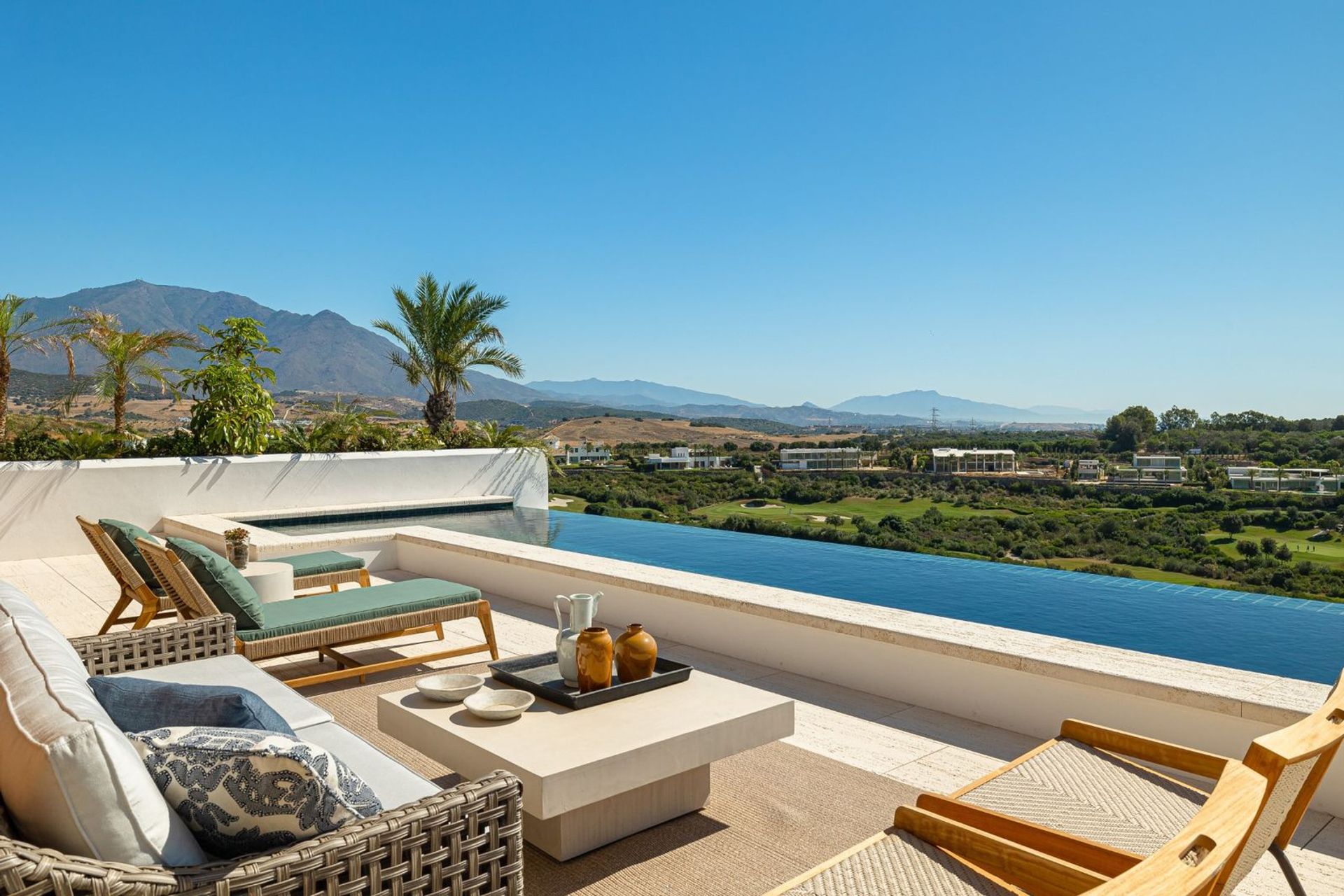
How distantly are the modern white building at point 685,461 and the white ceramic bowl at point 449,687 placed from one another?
10.6m

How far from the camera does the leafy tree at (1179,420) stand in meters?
10.9

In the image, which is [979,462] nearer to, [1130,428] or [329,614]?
[1130,428]

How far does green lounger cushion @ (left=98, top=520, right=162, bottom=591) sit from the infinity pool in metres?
3.97

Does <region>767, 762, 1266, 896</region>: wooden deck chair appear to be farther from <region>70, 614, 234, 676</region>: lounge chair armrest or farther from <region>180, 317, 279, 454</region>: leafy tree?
<region>180, 317, 279, 454</region>: leafy tree

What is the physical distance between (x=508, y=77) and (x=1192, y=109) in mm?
11646

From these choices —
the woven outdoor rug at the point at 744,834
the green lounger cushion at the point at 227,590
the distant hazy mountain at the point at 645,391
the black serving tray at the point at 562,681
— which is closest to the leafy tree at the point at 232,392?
the green lounger cushion at the point at 227,590

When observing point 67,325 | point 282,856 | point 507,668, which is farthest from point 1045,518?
point 67,325

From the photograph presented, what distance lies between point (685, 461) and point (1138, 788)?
39.6ft

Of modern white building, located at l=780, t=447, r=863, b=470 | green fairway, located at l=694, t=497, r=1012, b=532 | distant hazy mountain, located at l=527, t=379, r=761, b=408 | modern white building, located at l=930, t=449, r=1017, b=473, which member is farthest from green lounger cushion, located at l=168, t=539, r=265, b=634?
distant hazy mountain, located at l=527, t=379, r=761, b=408

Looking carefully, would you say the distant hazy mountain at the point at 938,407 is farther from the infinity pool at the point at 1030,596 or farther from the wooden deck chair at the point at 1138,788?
the wooden deck chair at the point at 1138,788

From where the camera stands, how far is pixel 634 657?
286 cm

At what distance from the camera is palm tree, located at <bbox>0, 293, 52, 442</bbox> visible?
936 centimetres

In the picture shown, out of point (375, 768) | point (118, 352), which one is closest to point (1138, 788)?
point (375, 768)

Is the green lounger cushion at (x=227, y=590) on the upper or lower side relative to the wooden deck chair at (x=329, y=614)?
upper
